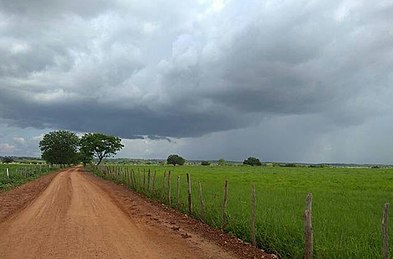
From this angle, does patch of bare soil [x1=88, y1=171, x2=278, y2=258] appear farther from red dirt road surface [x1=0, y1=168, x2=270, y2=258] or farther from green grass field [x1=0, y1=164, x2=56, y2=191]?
green grass field [x1=0, y1=164, x2=56, y2=191]

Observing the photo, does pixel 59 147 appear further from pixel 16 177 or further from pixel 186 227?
pixel 186 227

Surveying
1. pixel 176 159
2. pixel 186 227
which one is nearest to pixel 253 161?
pixel 176 159

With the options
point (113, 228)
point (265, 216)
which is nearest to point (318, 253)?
point (265, 216)

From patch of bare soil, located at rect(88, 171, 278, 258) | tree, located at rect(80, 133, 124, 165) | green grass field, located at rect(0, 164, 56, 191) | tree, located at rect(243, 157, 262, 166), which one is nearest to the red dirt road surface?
patch of bare soil, located at rect(88, 171, 278, 258)

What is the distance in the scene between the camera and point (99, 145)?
102 meters

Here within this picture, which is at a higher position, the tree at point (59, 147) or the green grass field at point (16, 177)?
the tree at point (59, 147)

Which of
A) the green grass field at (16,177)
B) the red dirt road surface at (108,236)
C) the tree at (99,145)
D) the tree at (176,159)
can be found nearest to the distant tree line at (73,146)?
the tree at (99,145)

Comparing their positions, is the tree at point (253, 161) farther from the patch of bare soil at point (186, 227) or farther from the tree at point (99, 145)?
the patch of bare soil at point (186, 227)

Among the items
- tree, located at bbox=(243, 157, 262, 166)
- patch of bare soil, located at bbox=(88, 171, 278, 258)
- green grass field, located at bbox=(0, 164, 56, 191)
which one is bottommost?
patch of bare soil, located at bbox=(88, 171, 278, 258)

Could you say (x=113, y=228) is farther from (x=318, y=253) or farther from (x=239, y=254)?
(x=318, y=253)

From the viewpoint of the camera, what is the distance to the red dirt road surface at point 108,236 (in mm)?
10883

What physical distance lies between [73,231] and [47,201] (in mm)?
10758

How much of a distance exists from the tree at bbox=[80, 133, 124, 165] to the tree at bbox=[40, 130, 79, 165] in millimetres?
7899

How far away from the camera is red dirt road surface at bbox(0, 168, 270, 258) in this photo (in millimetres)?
10883
